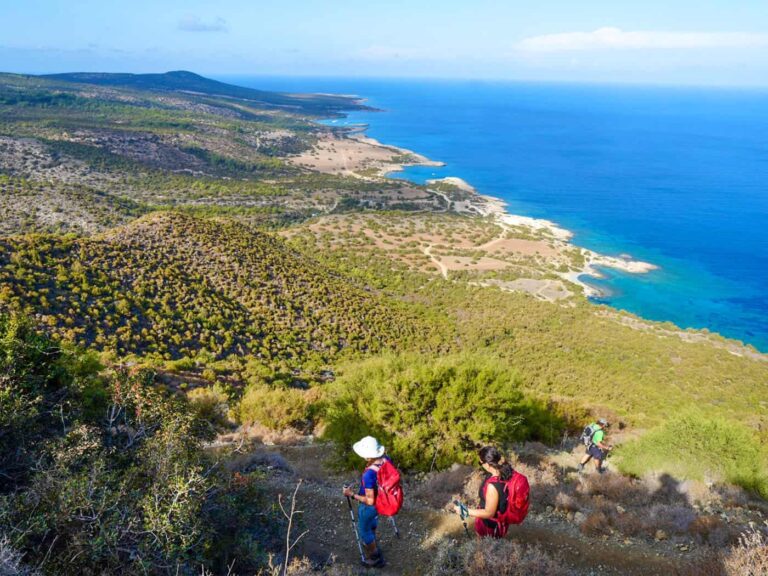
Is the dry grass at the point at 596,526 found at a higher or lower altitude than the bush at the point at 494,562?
lower

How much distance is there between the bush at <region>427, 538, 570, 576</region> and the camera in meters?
4.38

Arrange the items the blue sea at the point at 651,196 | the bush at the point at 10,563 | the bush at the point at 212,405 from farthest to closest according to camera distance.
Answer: the blue sea at the point at 651,196 → the bush at the point at 212,405 → the bush at the point at 10,563

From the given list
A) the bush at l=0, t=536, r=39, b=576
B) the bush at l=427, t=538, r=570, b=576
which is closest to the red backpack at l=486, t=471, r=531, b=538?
the bush at l=427, t=538, r=570, b=576

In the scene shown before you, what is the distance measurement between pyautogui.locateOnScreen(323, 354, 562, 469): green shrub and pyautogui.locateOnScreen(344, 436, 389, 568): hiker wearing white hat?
3.56 m

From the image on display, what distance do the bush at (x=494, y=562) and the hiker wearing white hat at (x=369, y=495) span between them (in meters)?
0.68

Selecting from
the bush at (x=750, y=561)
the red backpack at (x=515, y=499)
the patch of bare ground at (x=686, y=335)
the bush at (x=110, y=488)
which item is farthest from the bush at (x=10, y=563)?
the patch of bare ground at (x=686, y=335)

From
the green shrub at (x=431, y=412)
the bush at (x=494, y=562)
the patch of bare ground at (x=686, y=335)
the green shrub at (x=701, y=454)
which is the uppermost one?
the bush at (x=494, y=562)

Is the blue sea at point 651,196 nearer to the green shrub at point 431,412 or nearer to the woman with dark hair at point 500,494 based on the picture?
the green shrub at point 431,412

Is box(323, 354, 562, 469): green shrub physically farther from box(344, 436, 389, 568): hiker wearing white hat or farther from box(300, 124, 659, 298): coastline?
box(300, 124, 659, 298): coastline

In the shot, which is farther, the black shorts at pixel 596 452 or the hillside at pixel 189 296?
the hillside at pixel 189 296

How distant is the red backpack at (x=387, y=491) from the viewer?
15.6 ft

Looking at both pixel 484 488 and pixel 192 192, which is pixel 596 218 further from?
pixel 484 488

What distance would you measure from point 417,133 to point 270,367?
15572 cm

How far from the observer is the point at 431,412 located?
948 cm
